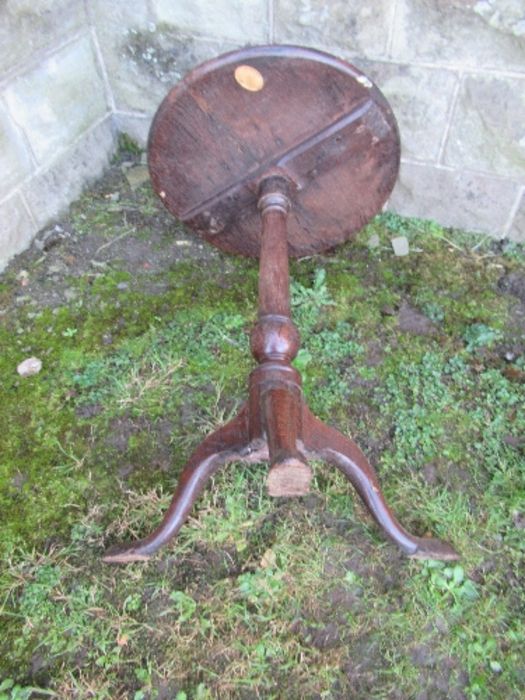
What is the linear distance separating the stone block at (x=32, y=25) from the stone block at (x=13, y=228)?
57cm

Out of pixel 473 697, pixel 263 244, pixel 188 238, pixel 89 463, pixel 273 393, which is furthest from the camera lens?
pixel 188 238

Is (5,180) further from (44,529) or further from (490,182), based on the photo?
(490,182)

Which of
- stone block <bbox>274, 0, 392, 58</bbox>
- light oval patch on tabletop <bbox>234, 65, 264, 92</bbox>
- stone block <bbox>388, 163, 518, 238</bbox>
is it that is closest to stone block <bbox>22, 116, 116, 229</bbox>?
stone block <bbox>274, 0, 392, 58</bbox>

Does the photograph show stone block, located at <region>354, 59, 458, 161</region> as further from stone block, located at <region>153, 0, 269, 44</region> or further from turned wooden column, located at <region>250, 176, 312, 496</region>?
turned wooden column, located at <region>250, 176, 312, 496</region>

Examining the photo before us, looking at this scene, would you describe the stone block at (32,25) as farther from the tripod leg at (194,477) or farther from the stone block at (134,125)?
the tripod leg at (194,477)

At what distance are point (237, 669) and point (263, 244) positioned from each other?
134cm

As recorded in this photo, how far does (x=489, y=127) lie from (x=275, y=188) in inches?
43.5

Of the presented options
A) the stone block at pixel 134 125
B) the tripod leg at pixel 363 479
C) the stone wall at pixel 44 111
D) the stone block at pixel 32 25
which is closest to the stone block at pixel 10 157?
the stone wall at pixel 44 111

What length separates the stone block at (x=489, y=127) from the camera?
2512mm

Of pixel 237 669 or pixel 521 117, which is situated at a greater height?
pixel 521 117

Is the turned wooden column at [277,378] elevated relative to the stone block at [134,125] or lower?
elevated

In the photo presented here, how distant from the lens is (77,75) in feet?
9.62

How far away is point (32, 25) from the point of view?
8.52 ft

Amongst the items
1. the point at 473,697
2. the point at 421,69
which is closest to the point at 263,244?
the point at 421,69
